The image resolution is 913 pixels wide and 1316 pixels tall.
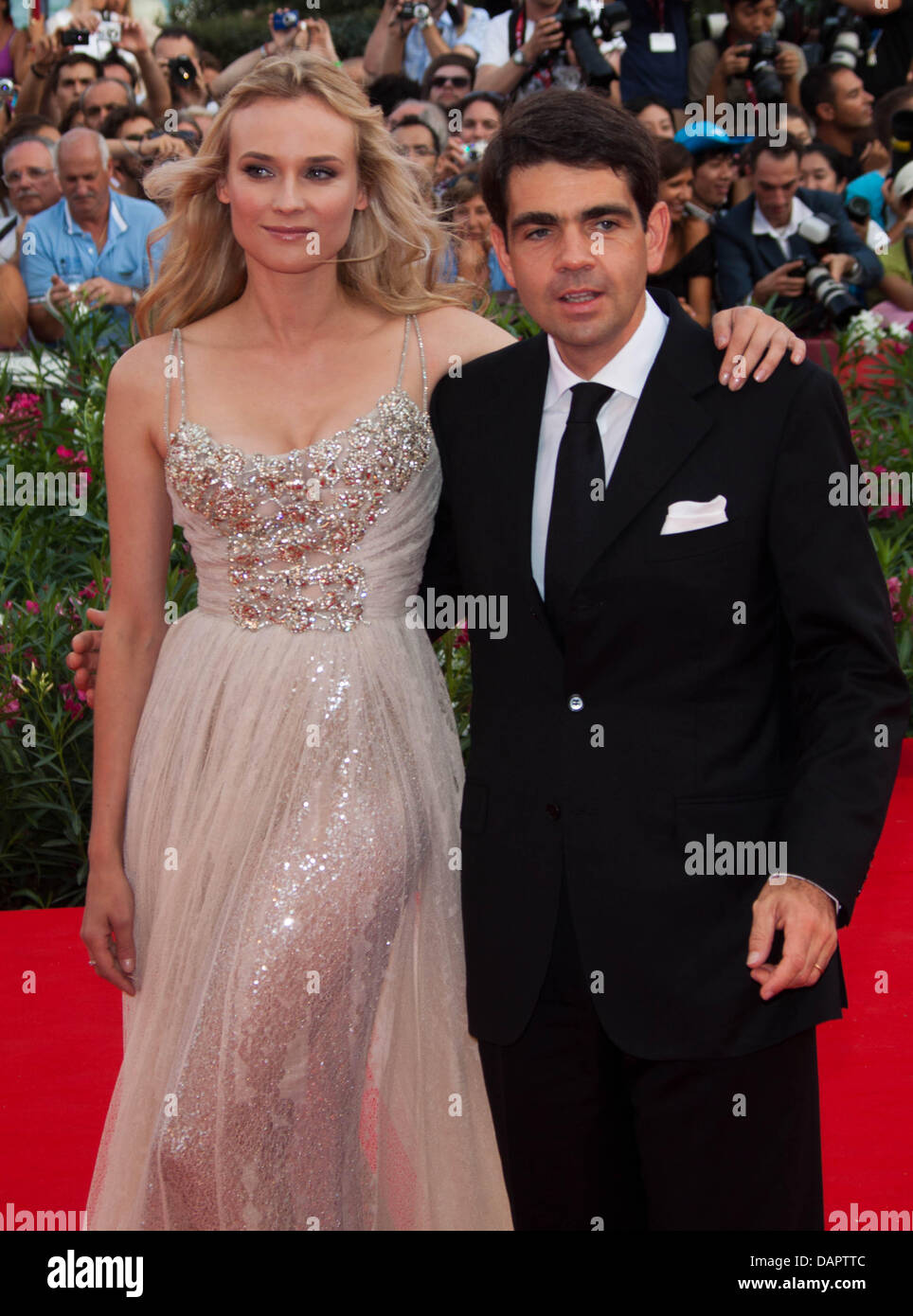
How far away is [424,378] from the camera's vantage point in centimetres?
250

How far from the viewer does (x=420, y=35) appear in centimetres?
853

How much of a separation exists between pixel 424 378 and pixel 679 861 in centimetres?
96

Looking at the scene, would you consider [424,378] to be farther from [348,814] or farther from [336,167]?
[348,814]

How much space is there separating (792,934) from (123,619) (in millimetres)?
1245

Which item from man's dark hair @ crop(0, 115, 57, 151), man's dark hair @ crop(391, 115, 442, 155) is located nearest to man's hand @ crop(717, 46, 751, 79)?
man's dark hair @ crop(391, 115, 442, 155)

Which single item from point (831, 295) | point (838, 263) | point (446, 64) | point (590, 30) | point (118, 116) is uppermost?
point (446, 64)

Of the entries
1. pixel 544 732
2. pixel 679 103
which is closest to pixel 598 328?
pixel 544 732

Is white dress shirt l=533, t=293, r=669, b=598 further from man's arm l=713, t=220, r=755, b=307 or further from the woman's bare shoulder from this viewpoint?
man's arm l=713, t=220, r=755, b=307

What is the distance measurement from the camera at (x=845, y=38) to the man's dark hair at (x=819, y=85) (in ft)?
0.26

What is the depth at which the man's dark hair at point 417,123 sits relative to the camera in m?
6.95

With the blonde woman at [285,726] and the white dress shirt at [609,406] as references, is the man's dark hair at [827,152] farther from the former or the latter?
the white dress shirt at [609,406]

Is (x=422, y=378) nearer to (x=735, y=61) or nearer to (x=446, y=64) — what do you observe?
(x=446, y=64)

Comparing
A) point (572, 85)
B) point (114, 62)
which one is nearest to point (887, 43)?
point (572, 85)

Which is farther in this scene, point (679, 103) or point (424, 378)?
point (679, 103)
